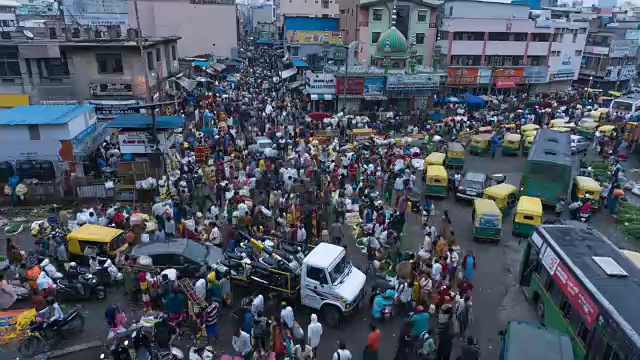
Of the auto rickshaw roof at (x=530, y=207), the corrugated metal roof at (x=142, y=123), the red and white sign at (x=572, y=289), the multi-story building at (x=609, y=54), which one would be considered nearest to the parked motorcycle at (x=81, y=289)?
the corrugated metal roof at (x=142, y=123)

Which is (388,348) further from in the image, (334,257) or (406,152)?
(406,152)

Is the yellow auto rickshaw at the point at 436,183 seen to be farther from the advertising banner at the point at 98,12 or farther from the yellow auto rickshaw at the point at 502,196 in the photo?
the advertising banner at the point at 98,12

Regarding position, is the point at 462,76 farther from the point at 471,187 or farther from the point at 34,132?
the point at 34,132

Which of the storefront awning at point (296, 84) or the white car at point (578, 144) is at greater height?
the storefront awning at point (296, 84)

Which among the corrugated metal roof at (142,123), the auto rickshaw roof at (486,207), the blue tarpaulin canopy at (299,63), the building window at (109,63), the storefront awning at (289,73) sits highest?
the building window at (109,63)

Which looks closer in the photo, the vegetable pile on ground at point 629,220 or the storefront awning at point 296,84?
the vegetable pile on ground at point 629,220

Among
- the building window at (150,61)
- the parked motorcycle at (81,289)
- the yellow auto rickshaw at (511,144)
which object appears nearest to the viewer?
the parked motorcycle at (81,289)
